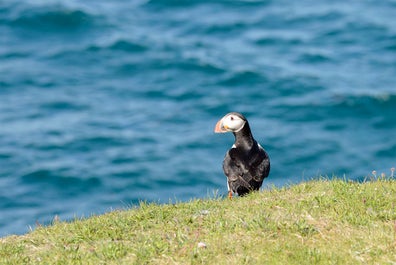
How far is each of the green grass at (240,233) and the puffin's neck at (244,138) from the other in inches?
59.1

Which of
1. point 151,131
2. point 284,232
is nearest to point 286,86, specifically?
point 151,131

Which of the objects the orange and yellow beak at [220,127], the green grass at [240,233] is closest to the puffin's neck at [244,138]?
the orange and yellow beak at [220,127]

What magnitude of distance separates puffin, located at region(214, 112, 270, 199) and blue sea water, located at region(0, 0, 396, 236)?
1876 cm

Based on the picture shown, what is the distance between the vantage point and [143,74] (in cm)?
4212

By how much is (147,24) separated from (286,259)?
37.7m

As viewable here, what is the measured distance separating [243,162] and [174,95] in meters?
27.3

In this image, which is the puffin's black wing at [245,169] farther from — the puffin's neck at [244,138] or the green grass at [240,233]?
the green grass at [240,233]

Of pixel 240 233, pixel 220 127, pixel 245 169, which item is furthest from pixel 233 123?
pixel 240 233

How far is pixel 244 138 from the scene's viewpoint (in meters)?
12.8

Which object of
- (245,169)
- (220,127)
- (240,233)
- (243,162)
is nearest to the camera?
(240,233)

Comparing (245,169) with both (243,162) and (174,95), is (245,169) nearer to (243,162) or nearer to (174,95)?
(243,162)

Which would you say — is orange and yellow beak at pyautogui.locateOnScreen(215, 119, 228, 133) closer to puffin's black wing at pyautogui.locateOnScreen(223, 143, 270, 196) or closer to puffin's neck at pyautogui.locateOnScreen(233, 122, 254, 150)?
puffin's neck at pyautogui.locateOnScreen(233, 122, 254, 150)

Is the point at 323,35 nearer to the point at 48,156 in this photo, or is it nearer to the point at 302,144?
the point at 302,144

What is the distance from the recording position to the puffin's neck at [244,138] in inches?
503
